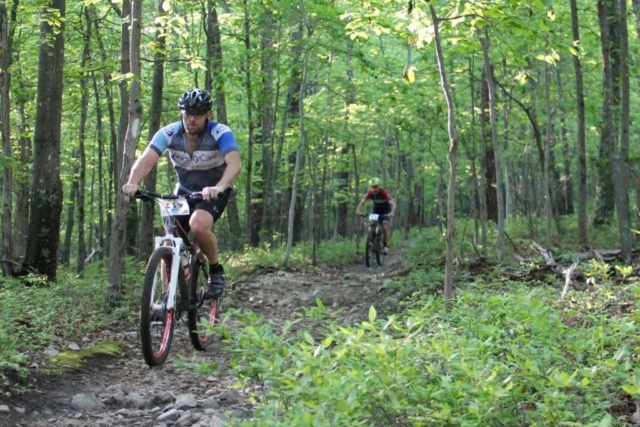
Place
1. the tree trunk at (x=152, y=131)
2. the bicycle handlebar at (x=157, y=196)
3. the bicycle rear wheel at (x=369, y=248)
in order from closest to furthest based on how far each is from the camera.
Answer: the bicycle handlebar at (x=157, y=196)
the tree trunk at (x=152, y=131)
the bicycle rear wheel at (x=369, y=248)

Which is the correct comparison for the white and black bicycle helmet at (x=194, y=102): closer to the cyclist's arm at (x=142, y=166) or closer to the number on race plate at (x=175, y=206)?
the cyclist's arm at (x=142, y=166)

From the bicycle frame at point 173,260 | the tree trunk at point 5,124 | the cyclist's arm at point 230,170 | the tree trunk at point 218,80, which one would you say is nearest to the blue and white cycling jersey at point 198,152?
the cyclist's arm at point 230,170

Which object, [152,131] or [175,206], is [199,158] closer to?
[175,206]

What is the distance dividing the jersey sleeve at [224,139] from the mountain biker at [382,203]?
1024 cm

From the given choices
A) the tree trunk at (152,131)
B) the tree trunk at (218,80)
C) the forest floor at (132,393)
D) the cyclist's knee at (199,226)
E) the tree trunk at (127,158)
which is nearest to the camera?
the forest floor at (132,393)

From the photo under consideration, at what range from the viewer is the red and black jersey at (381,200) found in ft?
54.0

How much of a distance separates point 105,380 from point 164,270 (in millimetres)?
1033

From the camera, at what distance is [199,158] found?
6.16m

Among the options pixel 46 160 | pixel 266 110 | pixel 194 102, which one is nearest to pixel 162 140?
pixel 194 102

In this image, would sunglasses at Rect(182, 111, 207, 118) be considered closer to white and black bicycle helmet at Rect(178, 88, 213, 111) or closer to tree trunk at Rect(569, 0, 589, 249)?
white and black bicycle helmet at Rect(178, 88, 213, 111)

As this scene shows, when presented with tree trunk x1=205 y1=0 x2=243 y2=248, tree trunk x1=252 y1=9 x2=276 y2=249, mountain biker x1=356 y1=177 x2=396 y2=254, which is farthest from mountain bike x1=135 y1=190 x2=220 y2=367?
mountain biker x1=356 y1=177 x2=396 y2=254

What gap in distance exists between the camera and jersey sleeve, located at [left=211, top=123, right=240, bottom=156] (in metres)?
6.02

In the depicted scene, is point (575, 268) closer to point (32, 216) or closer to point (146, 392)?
point (146, 392)

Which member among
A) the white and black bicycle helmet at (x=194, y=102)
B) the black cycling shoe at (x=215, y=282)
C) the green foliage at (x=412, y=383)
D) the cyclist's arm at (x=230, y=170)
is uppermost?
the white and black bicycle helmet at (x=194, y=102)
